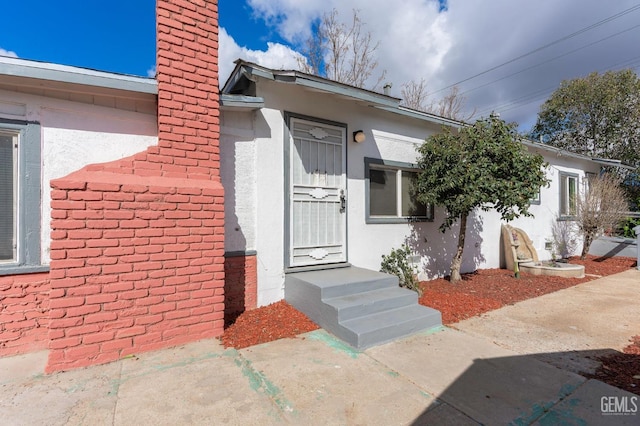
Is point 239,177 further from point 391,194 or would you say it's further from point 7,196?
point 391,194

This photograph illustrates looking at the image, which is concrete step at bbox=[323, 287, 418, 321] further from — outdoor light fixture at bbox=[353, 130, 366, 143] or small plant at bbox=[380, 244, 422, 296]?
outdoor light fixture at bbox=[353, 130, 366, 143]

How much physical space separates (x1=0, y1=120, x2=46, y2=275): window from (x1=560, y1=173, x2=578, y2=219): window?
42.7 feet

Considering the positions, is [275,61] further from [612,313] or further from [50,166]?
[612,313]

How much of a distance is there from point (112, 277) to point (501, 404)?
3623 millimetres

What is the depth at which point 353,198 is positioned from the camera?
555 cm

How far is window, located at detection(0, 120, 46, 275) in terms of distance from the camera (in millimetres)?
3164

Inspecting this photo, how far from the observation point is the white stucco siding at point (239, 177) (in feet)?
14.0

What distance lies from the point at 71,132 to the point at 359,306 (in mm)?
3876

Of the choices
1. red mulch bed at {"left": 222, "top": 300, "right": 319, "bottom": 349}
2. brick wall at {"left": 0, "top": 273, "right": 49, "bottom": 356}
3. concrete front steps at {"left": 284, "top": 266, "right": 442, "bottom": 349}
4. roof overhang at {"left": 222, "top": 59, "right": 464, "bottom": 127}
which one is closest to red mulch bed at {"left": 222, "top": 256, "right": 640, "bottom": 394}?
red mulch bed at {"left": 222, "top": 300, "right": 319, "bottom": 349}

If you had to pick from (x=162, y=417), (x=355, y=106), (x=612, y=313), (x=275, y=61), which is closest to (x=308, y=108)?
(x=355, y=106)

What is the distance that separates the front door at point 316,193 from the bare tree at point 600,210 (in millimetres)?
8707

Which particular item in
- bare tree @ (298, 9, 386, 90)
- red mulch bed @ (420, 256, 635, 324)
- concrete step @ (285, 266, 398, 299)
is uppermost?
bare tree @ (298, 9, 386, 90)

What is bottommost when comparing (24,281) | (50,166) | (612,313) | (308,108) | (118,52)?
(612,313)

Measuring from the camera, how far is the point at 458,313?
4.62 m
